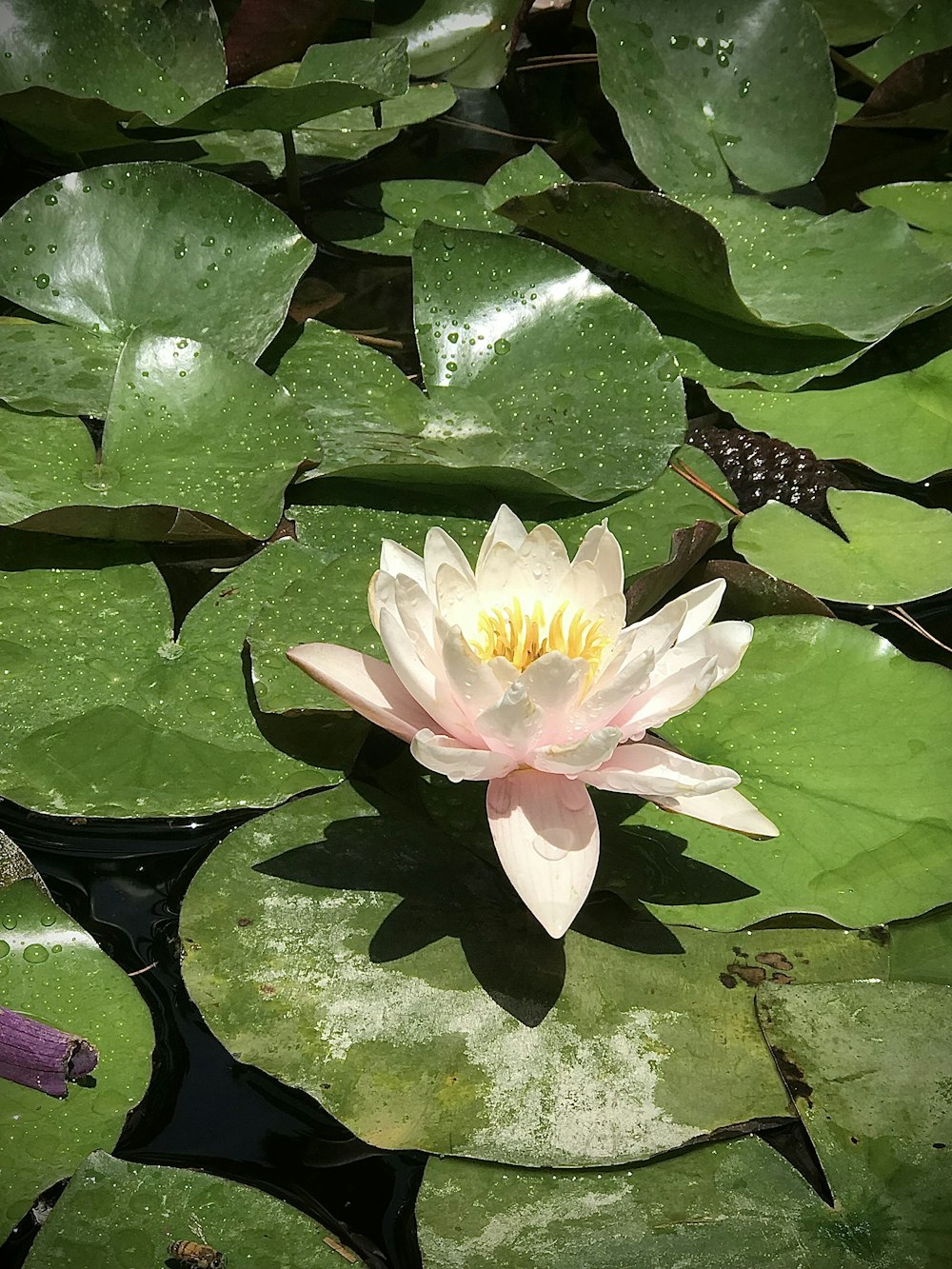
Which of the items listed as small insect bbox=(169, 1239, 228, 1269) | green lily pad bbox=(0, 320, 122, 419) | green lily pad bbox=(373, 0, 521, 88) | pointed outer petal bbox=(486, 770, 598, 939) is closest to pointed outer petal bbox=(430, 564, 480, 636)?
pointed outer petal bbox=(486, 770, 598, 939)

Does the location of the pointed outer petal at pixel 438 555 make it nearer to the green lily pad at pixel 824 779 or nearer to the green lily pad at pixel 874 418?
the green lily pad at pixel 824 779

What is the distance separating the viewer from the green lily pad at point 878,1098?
1.19 metres

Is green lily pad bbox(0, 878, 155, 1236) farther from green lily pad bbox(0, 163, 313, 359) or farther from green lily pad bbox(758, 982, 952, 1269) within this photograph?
green lily pad bbox(0, 163, 313, 359)

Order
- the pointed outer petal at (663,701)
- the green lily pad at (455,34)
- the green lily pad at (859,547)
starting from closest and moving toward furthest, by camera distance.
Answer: the pointed outer petal at (663,701) → the green lily pad at (859,547) → the green lily pad at (455,34)

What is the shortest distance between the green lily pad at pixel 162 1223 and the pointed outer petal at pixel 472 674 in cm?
58

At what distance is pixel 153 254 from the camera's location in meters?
2.16

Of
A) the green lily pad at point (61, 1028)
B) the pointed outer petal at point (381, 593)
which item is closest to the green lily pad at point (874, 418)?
the pointed outer petal at point (381, 593)

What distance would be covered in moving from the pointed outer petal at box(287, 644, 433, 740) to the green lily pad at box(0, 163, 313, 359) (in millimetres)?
905

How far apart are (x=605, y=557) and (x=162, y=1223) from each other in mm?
895

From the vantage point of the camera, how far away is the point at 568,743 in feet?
4.28

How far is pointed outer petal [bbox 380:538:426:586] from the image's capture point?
4.88ft

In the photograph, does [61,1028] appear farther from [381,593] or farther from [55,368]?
[55,368]

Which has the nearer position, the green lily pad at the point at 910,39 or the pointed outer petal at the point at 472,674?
the pointed outer petal at the point at 472,674

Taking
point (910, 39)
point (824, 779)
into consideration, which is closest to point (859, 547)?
point (824, 779)
